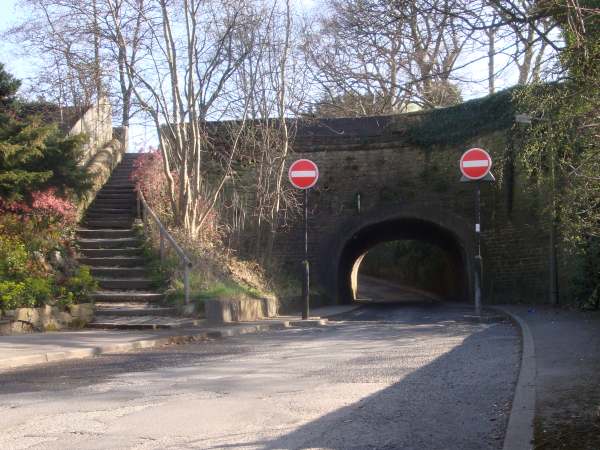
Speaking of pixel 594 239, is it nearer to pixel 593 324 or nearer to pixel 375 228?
pixel 593 324

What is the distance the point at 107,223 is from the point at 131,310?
456 centimetres

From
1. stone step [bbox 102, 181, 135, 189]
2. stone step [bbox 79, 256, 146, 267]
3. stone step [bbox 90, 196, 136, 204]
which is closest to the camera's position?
stone step [bbox 79, 256, 146, 267]

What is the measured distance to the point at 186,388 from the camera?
23.9 ft

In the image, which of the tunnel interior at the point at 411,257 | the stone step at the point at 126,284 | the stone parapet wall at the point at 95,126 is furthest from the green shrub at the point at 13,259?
the tunnel interior at the point at 411,257

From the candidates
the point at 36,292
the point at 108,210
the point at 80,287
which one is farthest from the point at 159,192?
the point at 36,292

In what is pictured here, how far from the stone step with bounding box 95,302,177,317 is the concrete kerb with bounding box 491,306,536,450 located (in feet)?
23.6

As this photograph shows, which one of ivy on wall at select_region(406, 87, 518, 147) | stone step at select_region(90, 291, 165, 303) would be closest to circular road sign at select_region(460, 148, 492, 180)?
ivy on wall at select_region(406, 87, 518, 147)

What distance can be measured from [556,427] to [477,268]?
10078 millimetres

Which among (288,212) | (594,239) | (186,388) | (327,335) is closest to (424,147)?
(288,212)

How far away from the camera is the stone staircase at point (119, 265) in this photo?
524 inches

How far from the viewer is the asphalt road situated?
5324mm

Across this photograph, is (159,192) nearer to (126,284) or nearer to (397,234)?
(126,284)

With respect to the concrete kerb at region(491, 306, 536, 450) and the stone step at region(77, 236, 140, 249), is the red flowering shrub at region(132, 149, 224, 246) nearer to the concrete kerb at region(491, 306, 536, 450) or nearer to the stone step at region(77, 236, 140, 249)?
the stone step at region(77, 236, 140, 249)

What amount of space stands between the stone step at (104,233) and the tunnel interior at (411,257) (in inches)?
359
